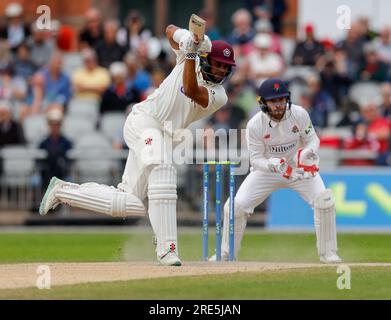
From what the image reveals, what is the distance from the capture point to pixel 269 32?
22.8 m

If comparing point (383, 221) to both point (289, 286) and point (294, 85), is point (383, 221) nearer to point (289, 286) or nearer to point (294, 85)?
point (294, 85)

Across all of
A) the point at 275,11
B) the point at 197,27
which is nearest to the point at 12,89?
the point at 275,11

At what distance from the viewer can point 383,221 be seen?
20109 millimetres

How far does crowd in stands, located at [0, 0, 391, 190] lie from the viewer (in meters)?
21.1

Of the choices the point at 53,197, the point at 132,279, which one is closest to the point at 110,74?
the point at 53,197

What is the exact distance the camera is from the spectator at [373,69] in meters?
22.4

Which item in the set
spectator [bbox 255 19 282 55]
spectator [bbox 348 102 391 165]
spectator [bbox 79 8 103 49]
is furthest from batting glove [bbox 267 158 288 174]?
spectator [bbox 79 8 103 49]

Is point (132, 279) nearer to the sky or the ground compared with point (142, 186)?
nearer to the ground

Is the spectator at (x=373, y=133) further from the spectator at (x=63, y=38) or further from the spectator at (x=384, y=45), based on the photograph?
the spectator at (x=63, y=38)

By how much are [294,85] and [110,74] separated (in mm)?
3166


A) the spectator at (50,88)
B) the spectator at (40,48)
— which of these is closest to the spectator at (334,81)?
the spectator at (50,88)

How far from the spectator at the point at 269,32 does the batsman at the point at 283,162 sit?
30.2 ft

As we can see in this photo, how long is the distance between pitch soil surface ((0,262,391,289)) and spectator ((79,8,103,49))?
10.9 meters
